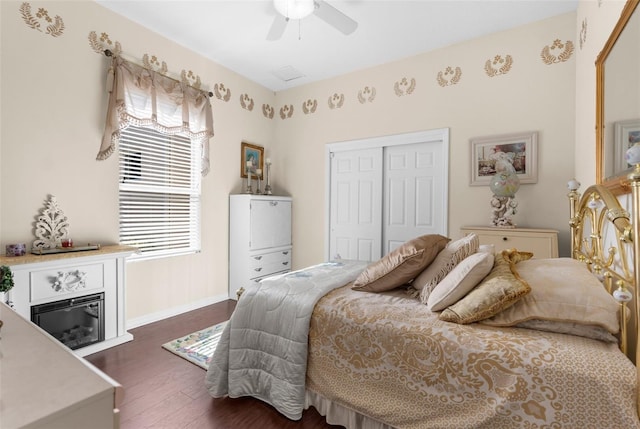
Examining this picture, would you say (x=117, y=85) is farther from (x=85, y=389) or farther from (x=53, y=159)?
(x=85, y=389)

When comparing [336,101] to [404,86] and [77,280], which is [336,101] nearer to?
[404,86]

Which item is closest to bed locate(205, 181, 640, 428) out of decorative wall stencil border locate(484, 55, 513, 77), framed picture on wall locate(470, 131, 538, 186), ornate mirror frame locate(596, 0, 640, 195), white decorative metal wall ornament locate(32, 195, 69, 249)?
ornate mirror frame locate(596, 0, 640, 195)

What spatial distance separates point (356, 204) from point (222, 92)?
86.9 inches

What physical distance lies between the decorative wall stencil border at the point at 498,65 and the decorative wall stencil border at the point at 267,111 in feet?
9.34

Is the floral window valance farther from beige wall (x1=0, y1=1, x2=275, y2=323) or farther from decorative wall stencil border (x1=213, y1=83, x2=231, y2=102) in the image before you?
decorative wall stencil border (x1=213, y1=83, x2=231, y2=102)

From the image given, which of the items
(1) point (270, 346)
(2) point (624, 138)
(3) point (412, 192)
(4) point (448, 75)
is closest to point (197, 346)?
(1) point (270, 346)

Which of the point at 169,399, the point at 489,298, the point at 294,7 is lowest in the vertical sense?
the point at 169,399

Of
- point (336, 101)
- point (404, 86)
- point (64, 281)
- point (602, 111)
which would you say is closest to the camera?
point (602, 111)

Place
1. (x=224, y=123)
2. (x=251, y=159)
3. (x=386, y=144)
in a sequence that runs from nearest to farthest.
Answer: (x=386, y=144)
(x=224, y=123)
(x=251, y=159)

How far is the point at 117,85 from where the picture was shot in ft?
9.23

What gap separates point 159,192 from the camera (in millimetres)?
3328

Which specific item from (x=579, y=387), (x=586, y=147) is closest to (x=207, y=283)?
(x=579, y=387)

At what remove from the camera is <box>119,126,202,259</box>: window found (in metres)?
3.08

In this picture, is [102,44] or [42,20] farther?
[102,44]
